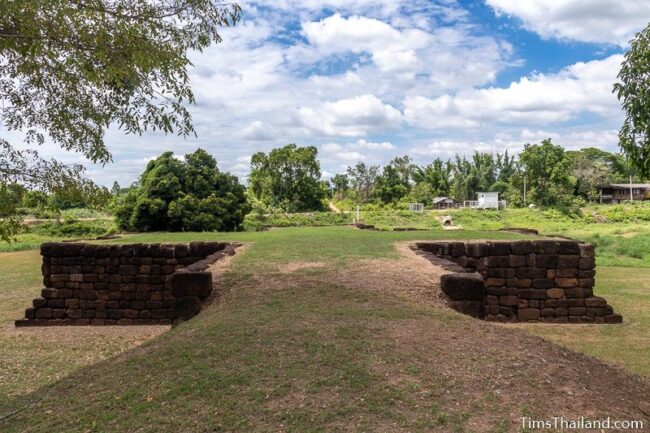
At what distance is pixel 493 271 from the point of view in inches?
363

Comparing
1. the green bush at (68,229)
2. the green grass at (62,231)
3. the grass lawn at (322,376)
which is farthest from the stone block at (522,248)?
the green bush at (68,229)

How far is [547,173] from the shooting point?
49.0 metres

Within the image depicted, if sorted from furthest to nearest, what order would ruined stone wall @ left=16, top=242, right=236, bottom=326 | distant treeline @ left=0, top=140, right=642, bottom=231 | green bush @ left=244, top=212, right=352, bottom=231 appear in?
green bush @ left=244, top=212, right=352, bottom=231 < distant treeline @ left=0, top=140, right=642, bottom=231 < ruined stone wall @ left=16, top=242, right=236, bottom=326

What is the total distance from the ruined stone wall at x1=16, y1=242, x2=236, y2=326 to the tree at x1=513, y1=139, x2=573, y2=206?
4470 cm

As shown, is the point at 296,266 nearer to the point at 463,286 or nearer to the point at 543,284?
the point at 463,286

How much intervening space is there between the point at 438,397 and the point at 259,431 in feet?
3.96

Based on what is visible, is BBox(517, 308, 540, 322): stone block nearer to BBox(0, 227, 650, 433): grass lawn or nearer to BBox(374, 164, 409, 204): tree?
BBox(0, 227, 650, 433): grass lawn

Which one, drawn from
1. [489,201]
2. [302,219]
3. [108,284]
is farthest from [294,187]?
[108,284]

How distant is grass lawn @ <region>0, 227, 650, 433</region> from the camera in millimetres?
3238

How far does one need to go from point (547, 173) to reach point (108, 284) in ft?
154

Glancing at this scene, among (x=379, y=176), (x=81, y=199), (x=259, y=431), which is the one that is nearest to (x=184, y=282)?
(x=81, y=199)

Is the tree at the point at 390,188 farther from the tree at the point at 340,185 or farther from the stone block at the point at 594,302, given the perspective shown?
the stone block at the point at 594,302

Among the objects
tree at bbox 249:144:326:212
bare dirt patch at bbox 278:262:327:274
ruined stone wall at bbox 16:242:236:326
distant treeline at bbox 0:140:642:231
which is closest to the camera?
bare dirt patch at bbox 278:262:327:274

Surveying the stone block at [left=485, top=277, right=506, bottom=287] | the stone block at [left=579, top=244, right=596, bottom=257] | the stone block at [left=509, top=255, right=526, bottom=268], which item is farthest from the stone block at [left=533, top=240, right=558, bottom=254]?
the stone block at [left=485, top=277, right=506, bottom=287]
